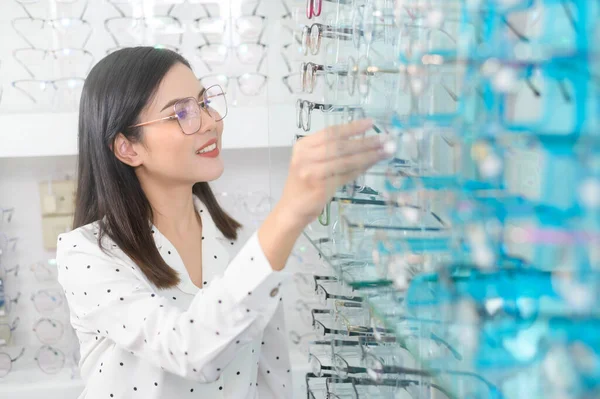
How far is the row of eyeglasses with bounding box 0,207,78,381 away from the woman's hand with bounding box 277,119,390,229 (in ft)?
3.78

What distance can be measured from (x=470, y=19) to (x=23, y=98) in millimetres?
1386

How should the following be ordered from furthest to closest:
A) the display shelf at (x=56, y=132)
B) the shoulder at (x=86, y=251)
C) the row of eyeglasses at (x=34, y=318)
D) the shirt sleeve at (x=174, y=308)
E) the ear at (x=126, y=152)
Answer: the row of eyeglasses at (x=34, y=318)
the display shelf at (x=56, y=132)
the ear at (x=126, y=152)
the shoulder at (x=86, y=251)
the shirt sleeve at (x=174, y=308)

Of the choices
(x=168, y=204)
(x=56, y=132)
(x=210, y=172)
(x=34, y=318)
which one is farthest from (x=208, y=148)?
(x=34, y=318)

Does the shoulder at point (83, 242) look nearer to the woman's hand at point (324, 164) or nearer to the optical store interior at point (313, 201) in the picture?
the optical store interior at point (313, 201)

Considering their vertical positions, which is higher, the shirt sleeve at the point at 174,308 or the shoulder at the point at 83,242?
the shoulder at the point at 83,242

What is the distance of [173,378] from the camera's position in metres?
0.95

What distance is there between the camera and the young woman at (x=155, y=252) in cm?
72

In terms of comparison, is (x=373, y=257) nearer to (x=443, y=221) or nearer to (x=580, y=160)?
(x=443, y=221)

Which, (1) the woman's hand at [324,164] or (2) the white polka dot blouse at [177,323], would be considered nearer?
(1) the woman's hand at [324,164]

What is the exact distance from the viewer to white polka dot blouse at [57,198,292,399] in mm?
664

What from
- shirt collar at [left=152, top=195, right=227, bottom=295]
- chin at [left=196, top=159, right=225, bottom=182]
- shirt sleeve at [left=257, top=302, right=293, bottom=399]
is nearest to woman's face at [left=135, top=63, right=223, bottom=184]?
chin at [left=196, top=159, right=225, bottom=182]

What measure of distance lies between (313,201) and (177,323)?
258 mm

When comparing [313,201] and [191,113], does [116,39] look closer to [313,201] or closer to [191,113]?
[191,113]

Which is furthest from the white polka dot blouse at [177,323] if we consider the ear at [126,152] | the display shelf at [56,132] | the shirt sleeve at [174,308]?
the display shelf at [56,132]
